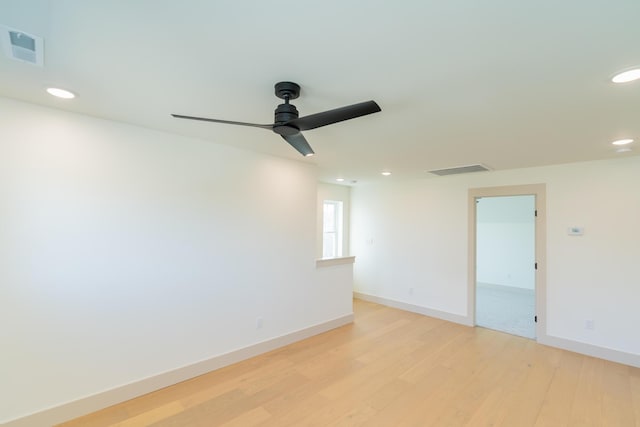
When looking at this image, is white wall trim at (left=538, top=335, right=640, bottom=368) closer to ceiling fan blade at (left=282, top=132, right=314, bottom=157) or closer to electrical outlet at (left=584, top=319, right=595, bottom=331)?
electrical outlet at (left=584, top=319, right=595, bottom=331)

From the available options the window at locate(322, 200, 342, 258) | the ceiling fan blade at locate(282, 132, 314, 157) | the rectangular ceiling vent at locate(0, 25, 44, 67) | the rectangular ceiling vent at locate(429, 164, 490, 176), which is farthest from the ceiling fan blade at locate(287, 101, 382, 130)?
the window at locate(322, 200, 342, 258)

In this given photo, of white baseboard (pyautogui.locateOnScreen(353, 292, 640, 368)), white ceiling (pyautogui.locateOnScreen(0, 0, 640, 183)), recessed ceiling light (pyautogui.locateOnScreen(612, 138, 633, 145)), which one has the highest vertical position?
recessed ceiling light (pyautogui.locateOnScreen(612, 138, 633, 145))

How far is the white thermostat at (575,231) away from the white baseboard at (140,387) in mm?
3872

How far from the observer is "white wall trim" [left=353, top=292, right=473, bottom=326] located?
476 centimetres

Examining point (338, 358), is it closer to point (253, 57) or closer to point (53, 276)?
point (53, 276)

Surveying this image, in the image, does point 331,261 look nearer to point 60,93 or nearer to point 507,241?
point 60,93

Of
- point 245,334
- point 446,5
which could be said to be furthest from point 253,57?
point 245,334

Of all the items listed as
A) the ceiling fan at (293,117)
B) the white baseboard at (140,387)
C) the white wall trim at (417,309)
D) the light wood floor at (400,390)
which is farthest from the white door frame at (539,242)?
the ceiling fan at (293,117)

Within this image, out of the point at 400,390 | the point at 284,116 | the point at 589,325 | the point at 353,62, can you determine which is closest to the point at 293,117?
the point at 284,116

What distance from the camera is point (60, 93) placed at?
6.68 ft

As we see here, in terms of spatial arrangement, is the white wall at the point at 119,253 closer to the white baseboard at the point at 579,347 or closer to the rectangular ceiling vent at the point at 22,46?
the rectangular ceiling vent at the point at 22,46

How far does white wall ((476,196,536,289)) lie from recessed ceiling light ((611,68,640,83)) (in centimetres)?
535

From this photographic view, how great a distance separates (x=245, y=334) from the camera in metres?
3.43

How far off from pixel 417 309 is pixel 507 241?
12.0 feet
